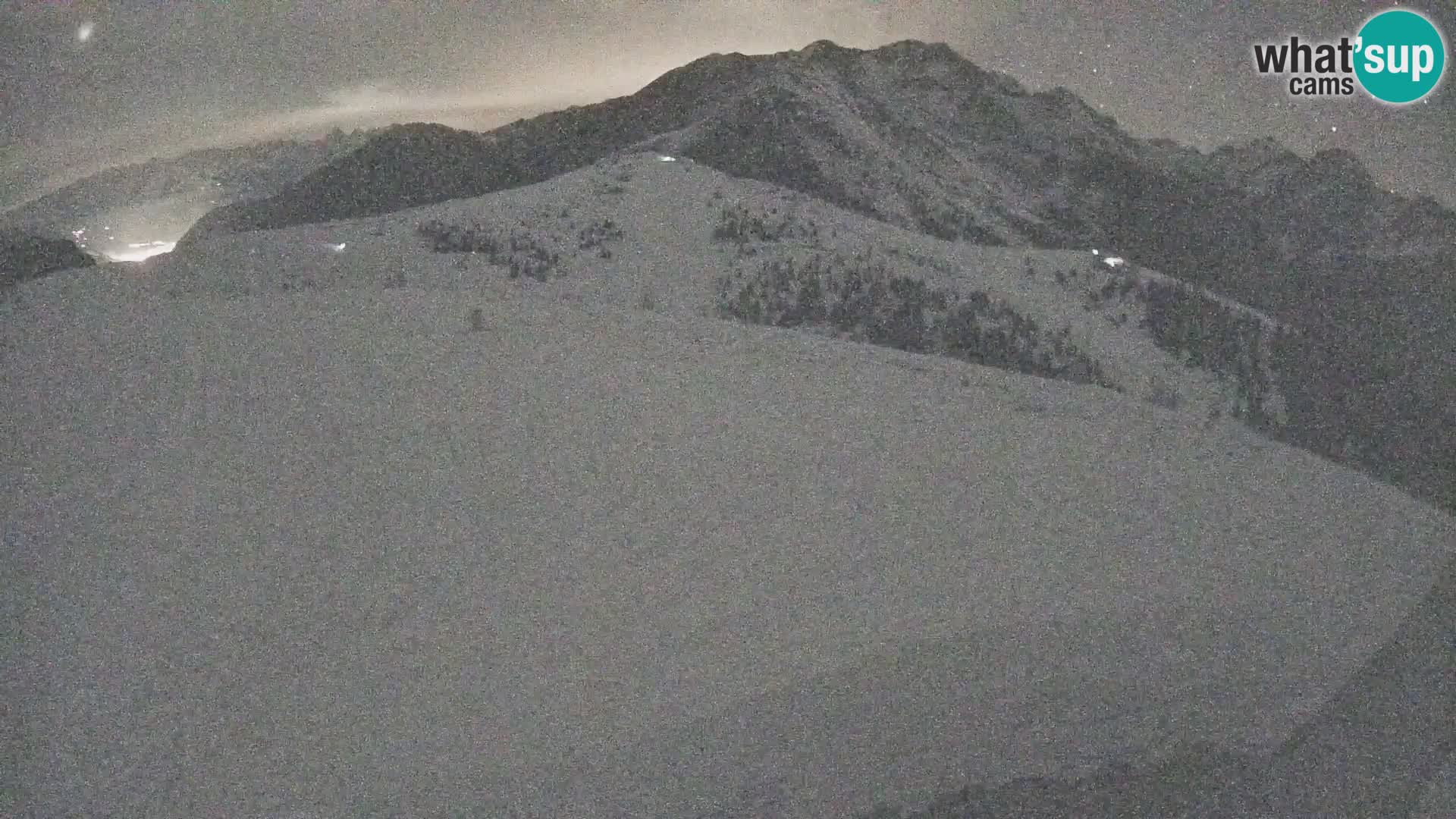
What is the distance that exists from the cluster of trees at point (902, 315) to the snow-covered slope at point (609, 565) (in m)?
3.79

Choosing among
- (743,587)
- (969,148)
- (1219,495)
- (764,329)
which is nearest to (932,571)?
(743,587)

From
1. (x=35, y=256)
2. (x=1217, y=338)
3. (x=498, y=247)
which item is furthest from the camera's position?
(x=1217, y=338)

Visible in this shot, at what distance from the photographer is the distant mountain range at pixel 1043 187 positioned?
17781 millimetres

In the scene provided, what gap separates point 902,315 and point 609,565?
30.7 ft

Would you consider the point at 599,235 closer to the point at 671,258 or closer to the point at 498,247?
the point at 671,258

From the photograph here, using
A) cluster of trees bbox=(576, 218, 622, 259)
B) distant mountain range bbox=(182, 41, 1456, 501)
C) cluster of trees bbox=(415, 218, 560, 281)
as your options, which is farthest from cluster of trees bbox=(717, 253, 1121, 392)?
distant mountain range bbox=(182, 41, 1456, 501)

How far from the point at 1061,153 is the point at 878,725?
70.4 meters

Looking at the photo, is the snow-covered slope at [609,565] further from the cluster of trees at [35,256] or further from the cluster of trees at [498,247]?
the cluster of trees at [498,247]

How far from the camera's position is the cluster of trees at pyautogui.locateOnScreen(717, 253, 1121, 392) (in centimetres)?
1330

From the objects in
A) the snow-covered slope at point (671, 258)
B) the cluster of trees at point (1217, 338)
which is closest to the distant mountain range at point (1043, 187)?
the cluster of trees at point (1217, 338)

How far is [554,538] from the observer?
6.23m

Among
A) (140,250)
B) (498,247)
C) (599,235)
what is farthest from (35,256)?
(599,235)

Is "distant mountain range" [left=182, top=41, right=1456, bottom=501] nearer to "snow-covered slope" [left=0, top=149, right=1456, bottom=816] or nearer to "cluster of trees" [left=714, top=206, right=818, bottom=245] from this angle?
"snow-covered slope" [left=0, top=149, right=1456, bottom=816]

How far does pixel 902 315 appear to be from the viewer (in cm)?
1456
